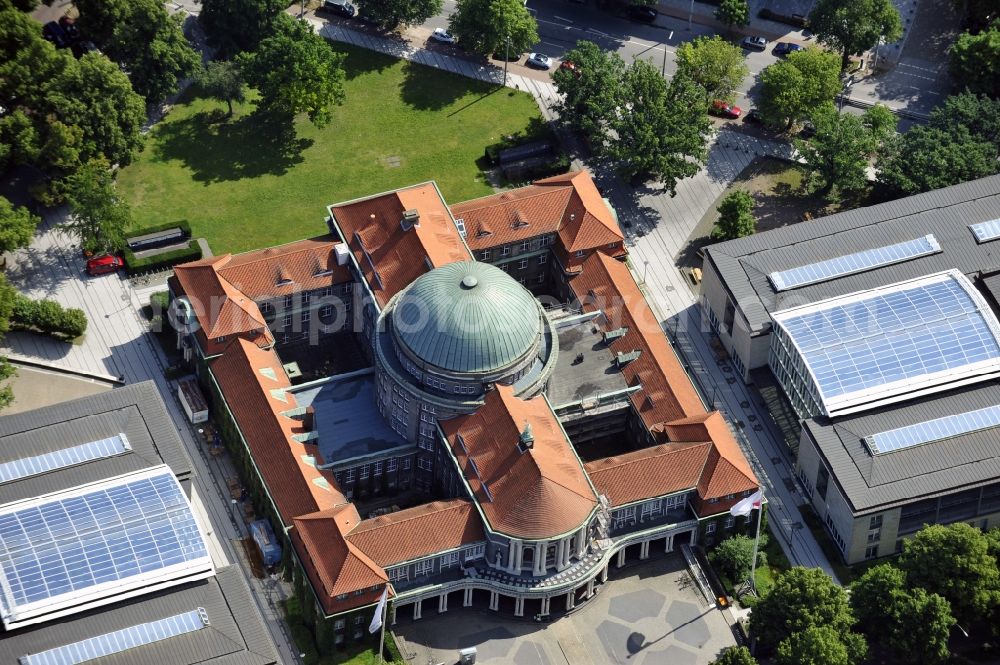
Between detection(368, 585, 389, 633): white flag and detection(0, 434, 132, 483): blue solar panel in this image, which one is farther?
detection(0, 434, 132, 483): blue solar panel

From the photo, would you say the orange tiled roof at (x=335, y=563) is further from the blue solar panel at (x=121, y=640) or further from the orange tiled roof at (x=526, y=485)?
the orange tiled roof at (x=526, y=485)

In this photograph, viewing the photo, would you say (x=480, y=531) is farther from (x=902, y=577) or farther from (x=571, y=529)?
(x=902, y=577)

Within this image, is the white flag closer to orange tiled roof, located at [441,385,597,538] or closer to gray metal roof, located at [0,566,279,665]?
gray metal roof, located at [0,566,279,665]

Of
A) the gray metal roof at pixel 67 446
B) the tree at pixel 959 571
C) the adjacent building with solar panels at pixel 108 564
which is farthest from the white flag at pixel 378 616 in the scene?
the tree at pixel 959 571

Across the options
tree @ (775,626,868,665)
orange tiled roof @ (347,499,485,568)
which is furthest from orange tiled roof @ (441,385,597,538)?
tree @ (775,626,868,665)

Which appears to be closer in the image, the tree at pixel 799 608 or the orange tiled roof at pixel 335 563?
the tree at pixel 799 608

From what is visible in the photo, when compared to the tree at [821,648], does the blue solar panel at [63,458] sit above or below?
above

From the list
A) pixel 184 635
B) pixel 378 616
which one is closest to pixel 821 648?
pixel 378 616

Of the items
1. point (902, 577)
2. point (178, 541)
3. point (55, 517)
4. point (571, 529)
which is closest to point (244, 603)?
point (178, 541)
